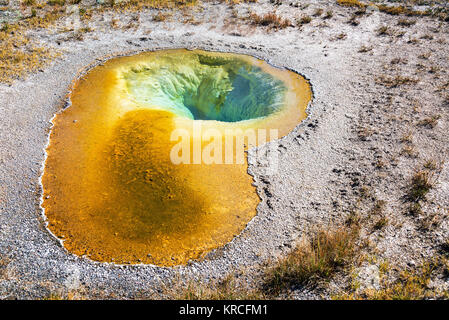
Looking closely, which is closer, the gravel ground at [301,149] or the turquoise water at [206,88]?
the gravel ground at [301,149]

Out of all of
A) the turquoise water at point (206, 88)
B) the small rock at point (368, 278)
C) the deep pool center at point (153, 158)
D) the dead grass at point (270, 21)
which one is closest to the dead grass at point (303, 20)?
the dead grass at point (270, 21)

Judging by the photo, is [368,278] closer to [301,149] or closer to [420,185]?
[420,185]

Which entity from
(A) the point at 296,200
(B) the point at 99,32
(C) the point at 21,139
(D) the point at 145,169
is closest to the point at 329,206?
(A) the point at 296,200

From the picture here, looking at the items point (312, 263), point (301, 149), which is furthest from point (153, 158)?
point (312, 263)

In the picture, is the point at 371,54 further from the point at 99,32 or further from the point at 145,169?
the point at 99,32

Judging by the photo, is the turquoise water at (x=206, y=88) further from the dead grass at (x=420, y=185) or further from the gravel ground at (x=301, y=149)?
the dead grass at (x=420, y=185)
